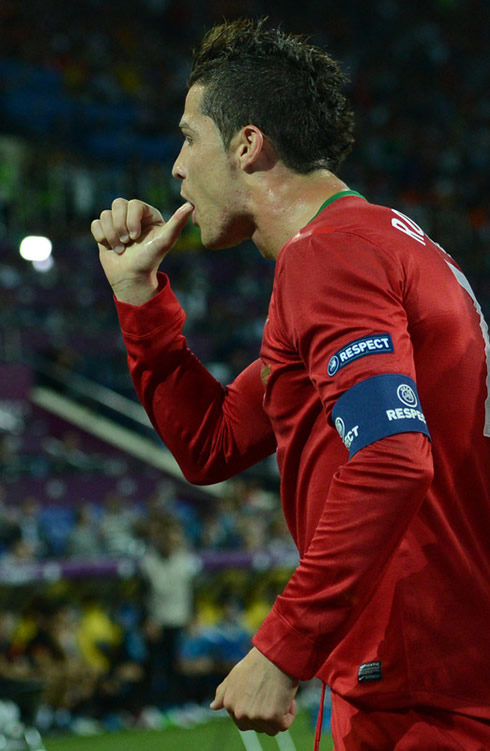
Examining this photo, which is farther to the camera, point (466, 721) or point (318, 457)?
point (318, 457)

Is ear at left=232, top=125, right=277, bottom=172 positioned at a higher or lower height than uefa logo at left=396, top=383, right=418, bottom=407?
higher

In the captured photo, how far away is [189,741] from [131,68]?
14.9 metres

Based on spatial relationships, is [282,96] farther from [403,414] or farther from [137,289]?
[403,414]

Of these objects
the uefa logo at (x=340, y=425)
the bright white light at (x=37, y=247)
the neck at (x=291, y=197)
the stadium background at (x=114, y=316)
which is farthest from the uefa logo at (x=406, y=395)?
the bright white light at (x=37, y=247)

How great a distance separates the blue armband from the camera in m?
1.76

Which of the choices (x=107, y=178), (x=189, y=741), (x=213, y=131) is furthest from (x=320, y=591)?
(x=107, y=178)

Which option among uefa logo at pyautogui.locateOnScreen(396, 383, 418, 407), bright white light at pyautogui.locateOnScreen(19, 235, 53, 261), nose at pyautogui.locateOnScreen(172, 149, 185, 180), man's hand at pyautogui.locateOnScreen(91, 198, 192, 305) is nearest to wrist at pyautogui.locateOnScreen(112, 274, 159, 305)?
man's hand at pyautogui.locateOnScreen(91, 198, 192, 305)

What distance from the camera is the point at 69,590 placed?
9766 millimetres

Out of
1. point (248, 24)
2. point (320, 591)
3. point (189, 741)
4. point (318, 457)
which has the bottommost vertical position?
point (189, 741)

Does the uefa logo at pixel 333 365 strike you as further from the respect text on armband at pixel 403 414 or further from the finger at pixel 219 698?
the finger at pixel 219 698

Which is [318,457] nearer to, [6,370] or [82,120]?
[6,370]

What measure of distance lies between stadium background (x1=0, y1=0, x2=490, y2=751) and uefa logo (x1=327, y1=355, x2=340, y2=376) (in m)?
1.33

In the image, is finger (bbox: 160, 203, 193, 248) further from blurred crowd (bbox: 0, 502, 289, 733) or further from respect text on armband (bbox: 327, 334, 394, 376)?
blurred crowd (bbox: 0, 502, 289, 733)

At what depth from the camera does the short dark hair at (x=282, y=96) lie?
225 cm
